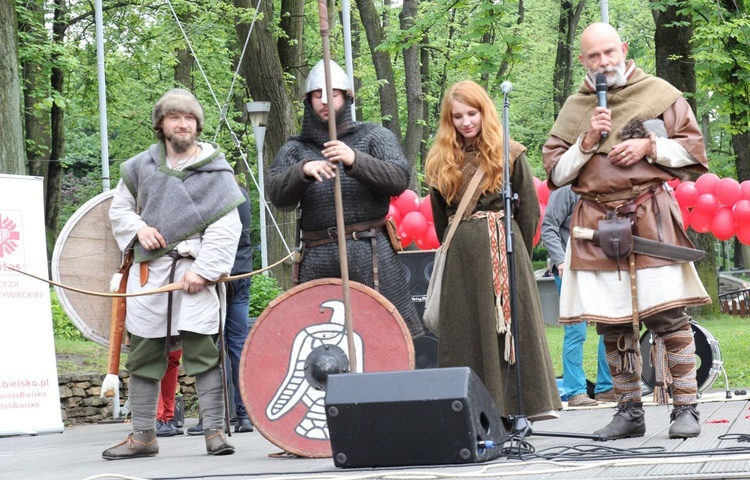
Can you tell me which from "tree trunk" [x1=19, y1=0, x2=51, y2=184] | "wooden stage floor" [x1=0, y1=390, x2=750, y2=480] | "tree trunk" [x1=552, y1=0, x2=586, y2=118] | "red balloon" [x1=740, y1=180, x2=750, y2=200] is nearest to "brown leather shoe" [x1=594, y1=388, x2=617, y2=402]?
"wooden stage floor" [x1=0, y1=390, x2=750, y2=480]

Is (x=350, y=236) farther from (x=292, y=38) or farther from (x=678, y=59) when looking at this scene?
(x=678, y=59)

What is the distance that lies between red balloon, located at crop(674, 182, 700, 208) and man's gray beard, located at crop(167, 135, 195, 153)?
8.11 m

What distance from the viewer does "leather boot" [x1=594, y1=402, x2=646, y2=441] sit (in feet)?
19.6

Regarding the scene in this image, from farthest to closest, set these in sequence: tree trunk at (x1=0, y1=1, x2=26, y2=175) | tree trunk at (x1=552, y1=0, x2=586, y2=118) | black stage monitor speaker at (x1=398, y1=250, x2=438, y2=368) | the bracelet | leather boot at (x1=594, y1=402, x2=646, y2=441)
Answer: tree trunk at (x1=552, y1=0, x2=586, y2=118) → tree trunk at (x1=0, y1=1, x2=26, y2=175) → black stage monitor speaker at (x1=398, y1=250, x2=438, y2=368) → leather boot at (x1=594, y1=402, x2=646, y2=441) → the bracelet

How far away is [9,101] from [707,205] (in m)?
7.58

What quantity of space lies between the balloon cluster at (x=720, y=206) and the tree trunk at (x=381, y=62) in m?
10.5

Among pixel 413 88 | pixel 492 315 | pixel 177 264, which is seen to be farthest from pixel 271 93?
pixel 492 315

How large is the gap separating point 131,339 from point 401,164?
173 centimetres

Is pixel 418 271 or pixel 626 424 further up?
pixel 418 271

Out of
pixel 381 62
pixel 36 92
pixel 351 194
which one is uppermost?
pixel 381 62

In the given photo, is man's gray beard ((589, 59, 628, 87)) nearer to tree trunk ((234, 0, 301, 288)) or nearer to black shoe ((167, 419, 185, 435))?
black shoe ((167, 419, 185, 435))

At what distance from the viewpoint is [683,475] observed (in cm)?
396

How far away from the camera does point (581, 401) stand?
9.26m

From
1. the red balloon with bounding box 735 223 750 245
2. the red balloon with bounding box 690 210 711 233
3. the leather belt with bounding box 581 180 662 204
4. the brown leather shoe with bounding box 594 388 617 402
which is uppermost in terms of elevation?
the red balloon with bounding box 690 210 711 233
